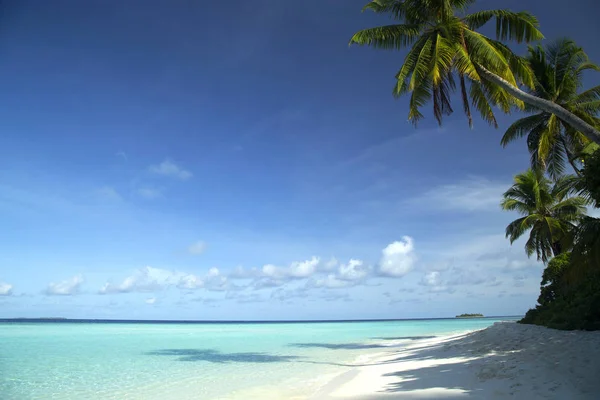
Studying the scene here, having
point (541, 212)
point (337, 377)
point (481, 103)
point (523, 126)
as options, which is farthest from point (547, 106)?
point (541, 212)

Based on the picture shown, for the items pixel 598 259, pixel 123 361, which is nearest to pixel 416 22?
pixel 598 259

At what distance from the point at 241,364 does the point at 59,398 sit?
22.9ft

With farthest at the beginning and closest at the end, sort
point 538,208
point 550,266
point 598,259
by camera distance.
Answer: point 538,208
point 550,266
point 598,259

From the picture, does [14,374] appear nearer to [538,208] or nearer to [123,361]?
[123,361]

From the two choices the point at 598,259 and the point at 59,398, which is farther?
the point at 59,398

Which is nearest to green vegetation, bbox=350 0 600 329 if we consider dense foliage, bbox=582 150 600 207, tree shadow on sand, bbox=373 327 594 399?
dense foliage, bbox=582 150 600 207

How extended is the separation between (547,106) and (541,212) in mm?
14441

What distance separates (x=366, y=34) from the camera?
37.6ft

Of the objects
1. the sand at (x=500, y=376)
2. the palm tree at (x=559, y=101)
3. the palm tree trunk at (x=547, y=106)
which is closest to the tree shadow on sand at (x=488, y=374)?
the sand at (x=500, y=376)

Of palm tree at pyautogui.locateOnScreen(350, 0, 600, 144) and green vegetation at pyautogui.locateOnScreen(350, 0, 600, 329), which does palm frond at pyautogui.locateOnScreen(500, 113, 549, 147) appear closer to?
green vegetation at pyautogui.locateOnScreen(350, 0, 600, 329)

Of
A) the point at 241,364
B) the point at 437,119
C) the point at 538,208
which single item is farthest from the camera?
the point at 538,208

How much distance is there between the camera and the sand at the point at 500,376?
597 cm

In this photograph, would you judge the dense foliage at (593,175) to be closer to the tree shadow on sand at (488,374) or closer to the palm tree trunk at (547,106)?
the palm tree trunk at (547,106)

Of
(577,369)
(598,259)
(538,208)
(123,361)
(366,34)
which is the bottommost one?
(123,361)
